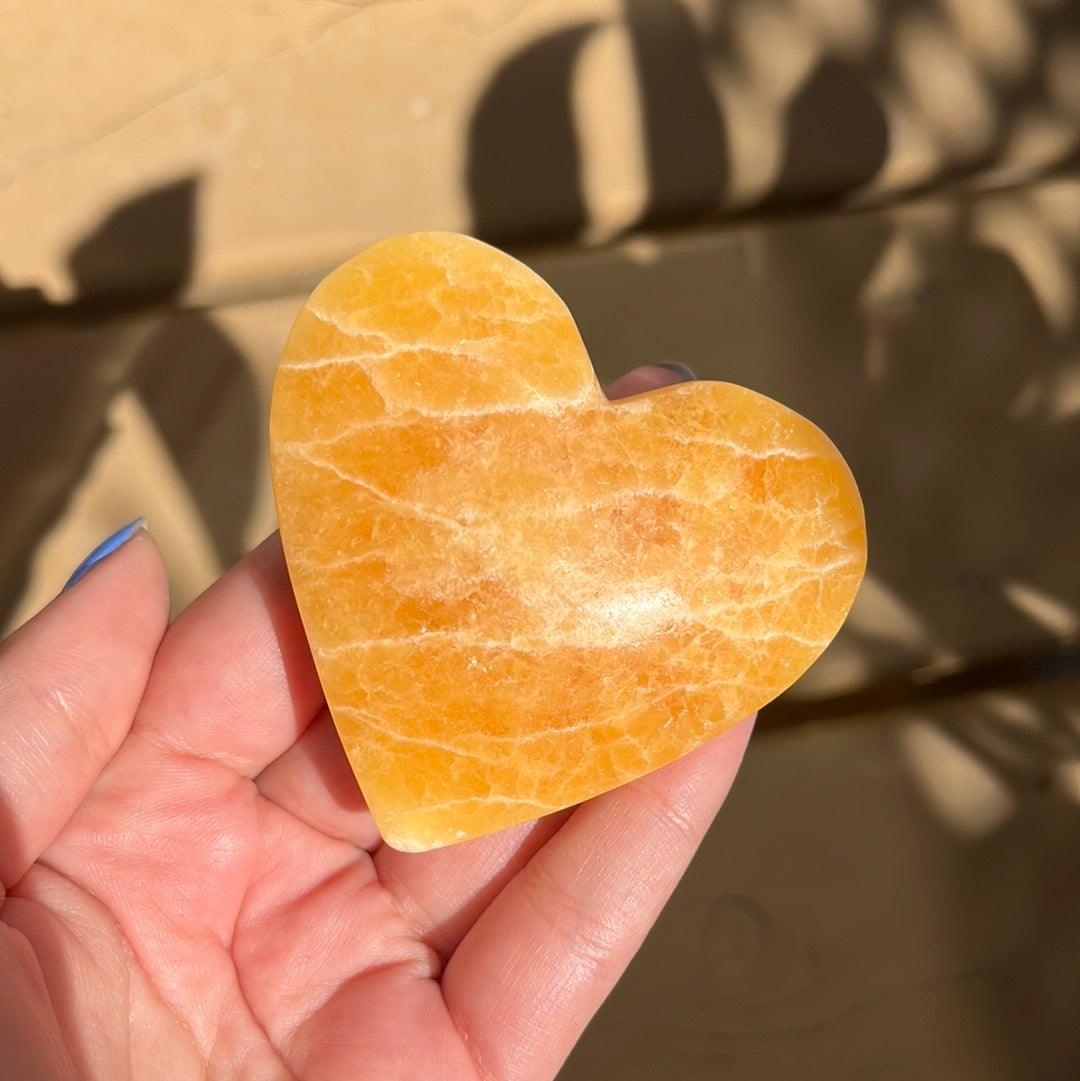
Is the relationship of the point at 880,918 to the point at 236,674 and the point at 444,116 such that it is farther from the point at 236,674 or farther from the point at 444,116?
the point at 444,116

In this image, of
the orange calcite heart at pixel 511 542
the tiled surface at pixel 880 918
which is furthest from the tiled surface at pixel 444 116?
the tiled surface at pixel 880 918

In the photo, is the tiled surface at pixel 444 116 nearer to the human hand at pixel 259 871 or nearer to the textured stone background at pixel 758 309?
the textured stone background at pixel 758 309

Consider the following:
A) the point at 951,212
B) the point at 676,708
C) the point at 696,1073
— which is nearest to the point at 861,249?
the point at 951,212

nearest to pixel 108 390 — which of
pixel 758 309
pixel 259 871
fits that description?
pixel 259 871

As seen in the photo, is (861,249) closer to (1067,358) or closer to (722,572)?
(1067,358)

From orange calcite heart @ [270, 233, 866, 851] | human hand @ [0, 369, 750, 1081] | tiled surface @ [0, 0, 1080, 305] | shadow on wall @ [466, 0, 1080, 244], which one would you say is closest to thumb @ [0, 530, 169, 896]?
human hand @ [0, 369, 750, 1081]

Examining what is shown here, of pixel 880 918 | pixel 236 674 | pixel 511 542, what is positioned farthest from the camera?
pixel 880 918
